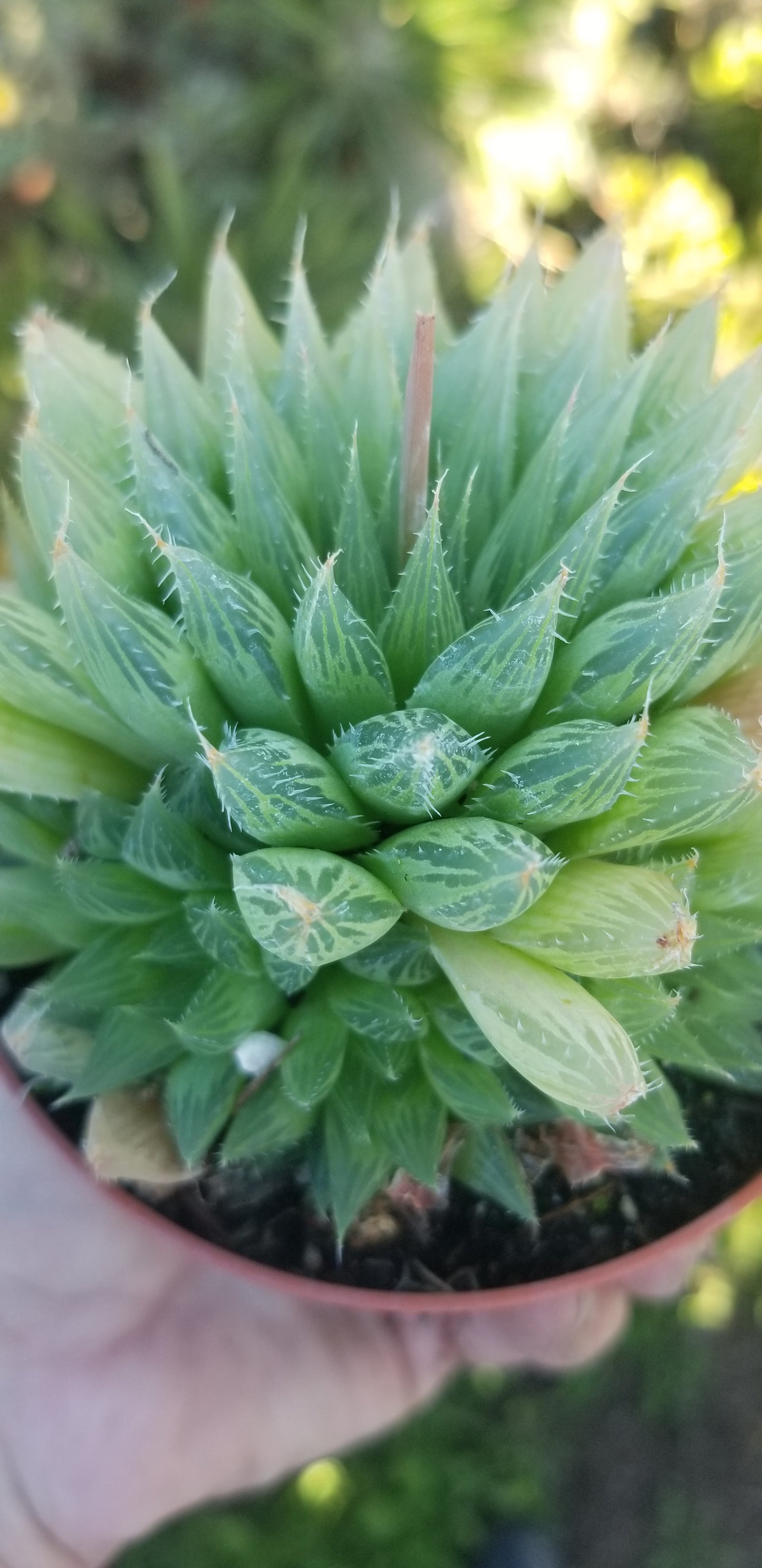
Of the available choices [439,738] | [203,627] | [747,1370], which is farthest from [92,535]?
[747,1370]

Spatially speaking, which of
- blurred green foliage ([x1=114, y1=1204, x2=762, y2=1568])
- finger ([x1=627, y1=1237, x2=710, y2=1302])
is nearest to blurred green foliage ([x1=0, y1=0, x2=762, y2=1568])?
blurred green foliage ([x1=114, y1=1204, x2=762, y2=1568])

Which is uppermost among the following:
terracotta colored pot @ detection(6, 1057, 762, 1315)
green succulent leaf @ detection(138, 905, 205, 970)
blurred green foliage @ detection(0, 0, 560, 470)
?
blurred green foliage @ detection(0, 0, 560, 470)

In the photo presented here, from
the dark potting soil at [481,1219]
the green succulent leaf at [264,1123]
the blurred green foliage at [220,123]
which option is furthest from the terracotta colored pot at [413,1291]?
the blurred green foliage at [220,123]

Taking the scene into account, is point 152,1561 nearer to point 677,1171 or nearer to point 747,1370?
point 747,1370

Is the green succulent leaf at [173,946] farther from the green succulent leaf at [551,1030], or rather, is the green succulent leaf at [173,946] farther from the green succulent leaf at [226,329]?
the green succulent leaf at [226,329]

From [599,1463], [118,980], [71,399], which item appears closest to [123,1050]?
[118,980]

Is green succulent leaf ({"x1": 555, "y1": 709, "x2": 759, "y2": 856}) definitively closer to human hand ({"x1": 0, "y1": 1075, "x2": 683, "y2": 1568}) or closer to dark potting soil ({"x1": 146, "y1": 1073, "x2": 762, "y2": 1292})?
dark potting soil ({"x1": 146, "y1": 1073, "x2": 762, "y2": 1292})

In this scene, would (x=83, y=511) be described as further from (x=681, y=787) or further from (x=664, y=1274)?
(x=664, y=1274)
